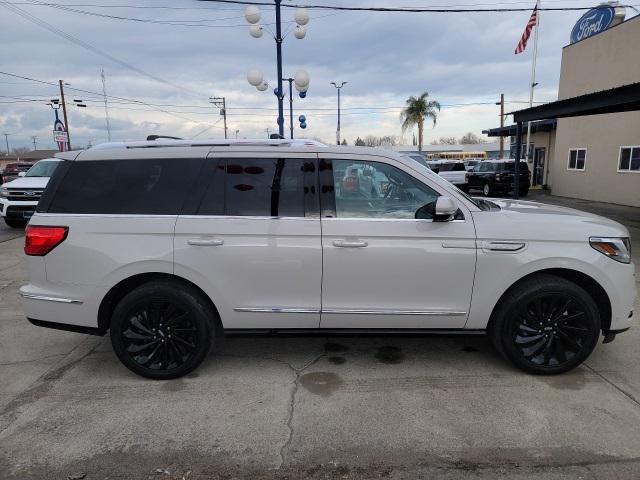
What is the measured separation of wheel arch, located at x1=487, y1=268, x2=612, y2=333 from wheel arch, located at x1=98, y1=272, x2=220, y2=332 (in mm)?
2331

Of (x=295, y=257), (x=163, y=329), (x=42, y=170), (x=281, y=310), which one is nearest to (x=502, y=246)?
(x=295, y=257)

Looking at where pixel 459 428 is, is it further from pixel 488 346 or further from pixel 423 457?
pixel 488 346

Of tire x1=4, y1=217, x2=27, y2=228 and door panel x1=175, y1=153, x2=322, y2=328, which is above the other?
door panel x1=175, y1=153, x2=322, y2=328

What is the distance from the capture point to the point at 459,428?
3109mm

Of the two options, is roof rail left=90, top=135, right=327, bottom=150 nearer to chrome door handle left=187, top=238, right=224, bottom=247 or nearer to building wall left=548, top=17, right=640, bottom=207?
chrome door handle left=187, top=238, right=224, bottom=247

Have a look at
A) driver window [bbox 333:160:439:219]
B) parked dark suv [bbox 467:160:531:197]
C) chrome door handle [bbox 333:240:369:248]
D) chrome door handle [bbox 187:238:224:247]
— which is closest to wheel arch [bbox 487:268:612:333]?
driver window [bbox 333:160:439:219]

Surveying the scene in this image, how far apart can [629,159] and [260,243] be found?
17953 millimetres

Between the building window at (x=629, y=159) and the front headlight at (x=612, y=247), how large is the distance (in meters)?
15.7

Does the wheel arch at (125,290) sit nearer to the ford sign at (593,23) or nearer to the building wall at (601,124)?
the building wall at (601,124)

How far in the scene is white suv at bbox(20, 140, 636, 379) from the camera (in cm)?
355

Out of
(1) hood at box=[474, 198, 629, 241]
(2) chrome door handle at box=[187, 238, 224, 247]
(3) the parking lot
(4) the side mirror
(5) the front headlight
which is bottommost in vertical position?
(3) the parking lot

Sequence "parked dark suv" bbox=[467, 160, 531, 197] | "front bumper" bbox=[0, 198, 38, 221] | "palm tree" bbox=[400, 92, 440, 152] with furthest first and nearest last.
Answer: "palm tree" bbox=[400, 92, 440, 152]
"parked dark suv" bbox=[467, 160, 531, 197]
"front bumper" bbox=[0, 198, 38, 221]

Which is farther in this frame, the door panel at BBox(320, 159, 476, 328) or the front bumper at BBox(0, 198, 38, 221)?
the front bumper at BBox(0, 198, 38, 221)

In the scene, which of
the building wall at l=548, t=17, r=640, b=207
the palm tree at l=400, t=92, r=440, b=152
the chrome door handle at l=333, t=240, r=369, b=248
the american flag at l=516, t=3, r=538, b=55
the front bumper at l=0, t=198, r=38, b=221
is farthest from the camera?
the palm tree at l=400, t=92, r=440, b=152
